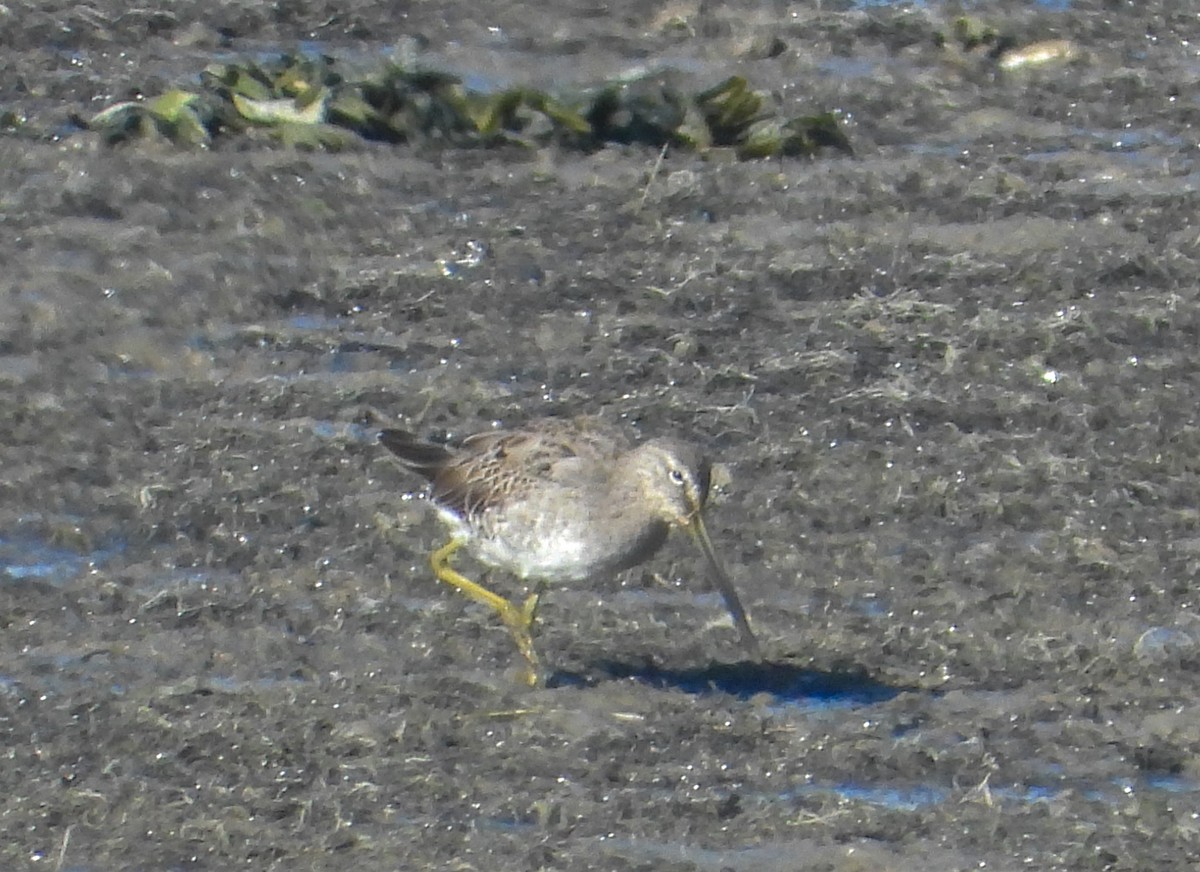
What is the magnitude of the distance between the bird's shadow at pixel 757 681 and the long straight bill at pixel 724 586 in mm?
81

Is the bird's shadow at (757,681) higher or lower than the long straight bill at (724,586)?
lower

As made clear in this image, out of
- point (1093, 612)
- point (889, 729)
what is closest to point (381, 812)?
point (889, 729)

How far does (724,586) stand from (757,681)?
30cm

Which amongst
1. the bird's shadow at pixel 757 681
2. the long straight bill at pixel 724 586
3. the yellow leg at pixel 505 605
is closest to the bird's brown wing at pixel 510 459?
the yellow leg at pixel 505 605

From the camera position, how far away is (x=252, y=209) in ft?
34.0

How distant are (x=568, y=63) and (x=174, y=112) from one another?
2423 mm

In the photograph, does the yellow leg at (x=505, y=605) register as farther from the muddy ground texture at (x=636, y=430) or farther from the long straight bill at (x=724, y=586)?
the long straight bill at (x=724, y=586)

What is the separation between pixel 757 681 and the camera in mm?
7113

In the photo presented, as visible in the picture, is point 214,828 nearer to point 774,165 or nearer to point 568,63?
point 774,165

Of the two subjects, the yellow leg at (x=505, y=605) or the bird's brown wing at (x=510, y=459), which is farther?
the bird's brown wing at (x=510, y=459)

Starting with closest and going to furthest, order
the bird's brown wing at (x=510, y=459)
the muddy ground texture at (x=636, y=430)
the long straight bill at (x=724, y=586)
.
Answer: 1. the muddy ground texture at (x=636, y=430)
2. the long straight bill at (x=724, y=586)
3. the bird's brown wing at (x=510, y=459)

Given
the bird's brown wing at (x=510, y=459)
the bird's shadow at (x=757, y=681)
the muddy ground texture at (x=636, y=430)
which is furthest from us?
the bird's brown wing at (x=510, y=459)

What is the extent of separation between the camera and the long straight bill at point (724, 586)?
23.4ft

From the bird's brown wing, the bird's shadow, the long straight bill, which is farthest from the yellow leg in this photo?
the long straight bill
